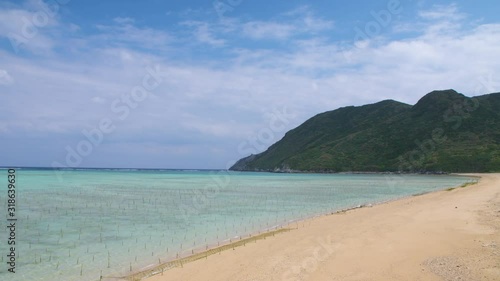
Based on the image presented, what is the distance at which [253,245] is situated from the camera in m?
19.2

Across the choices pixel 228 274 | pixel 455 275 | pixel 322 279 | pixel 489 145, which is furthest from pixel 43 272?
pixel 489 145

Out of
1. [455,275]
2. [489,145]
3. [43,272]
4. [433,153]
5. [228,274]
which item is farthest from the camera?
[433,153]

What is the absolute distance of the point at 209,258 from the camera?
54.8ft

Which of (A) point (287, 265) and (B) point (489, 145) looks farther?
(B) point (489, 145)

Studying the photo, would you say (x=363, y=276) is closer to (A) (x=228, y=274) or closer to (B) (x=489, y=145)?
(A) (x=228, y=274)

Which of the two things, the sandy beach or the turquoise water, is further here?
the turquoise water

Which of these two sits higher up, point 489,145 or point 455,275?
point 489,145

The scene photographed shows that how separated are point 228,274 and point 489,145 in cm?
17022

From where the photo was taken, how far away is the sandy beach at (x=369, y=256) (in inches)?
484

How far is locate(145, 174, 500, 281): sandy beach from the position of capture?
12.3 m

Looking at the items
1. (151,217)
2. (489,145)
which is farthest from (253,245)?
(489,145)

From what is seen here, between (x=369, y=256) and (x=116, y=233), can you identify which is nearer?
(x=369, y=256)

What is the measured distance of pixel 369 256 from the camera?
1462 centimetres

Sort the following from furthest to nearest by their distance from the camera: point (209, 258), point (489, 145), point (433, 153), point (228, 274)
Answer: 1. point (433, 153)
2. point (489, 145)
3. point (209, 258)
4. point (228, 274)
